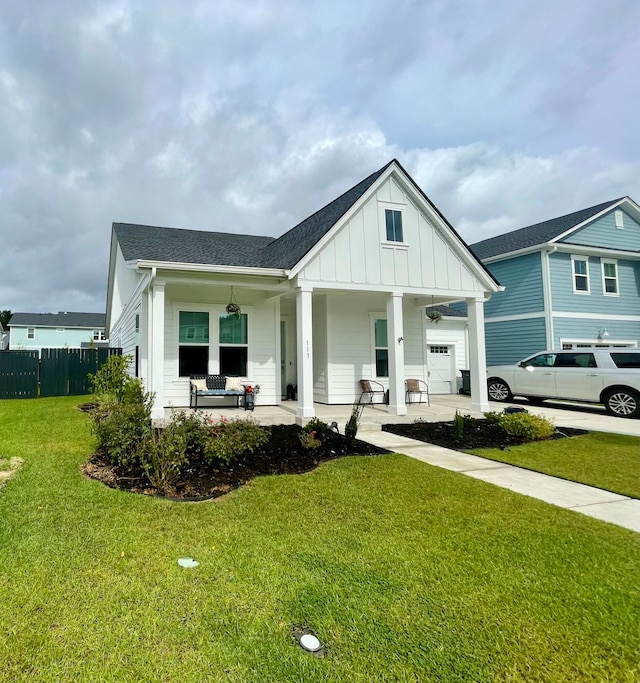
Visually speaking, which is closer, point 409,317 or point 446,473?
point 446,473

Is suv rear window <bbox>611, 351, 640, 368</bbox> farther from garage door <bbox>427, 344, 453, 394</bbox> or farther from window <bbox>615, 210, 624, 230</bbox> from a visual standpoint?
window <bbox>615, 210, 624, 230</bbox>

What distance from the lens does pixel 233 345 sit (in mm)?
10875

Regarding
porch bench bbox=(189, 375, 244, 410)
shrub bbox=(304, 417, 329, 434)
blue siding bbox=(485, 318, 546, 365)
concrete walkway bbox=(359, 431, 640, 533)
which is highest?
blue siding bbox=(485, 318, 546, 365)

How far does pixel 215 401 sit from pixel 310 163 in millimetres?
14622

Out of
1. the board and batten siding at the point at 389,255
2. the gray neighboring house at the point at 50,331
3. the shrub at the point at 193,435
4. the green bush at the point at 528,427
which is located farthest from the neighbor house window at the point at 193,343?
the gray neighboring house at the point at 50,331

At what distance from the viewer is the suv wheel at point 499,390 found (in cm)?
1408

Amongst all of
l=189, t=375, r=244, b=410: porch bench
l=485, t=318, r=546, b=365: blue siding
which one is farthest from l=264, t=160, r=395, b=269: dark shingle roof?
l=485, t=318, r=546, b=365: blue siding

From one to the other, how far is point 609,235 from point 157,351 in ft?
Answer: 63.9

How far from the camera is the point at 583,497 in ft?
15.8

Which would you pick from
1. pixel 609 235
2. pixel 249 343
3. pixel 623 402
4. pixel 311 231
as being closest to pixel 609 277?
pixel 609 235

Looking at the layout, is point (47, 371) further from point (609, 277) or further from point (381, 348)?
point (609, 277)

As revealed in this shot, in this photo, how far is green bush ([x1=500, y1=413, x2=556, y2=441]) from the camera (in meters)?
7.97

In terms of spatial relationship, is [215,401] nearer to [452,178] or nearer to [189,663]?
[189,663]

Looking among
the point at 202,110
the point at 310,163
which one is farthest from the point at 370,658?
the point at 310,163
